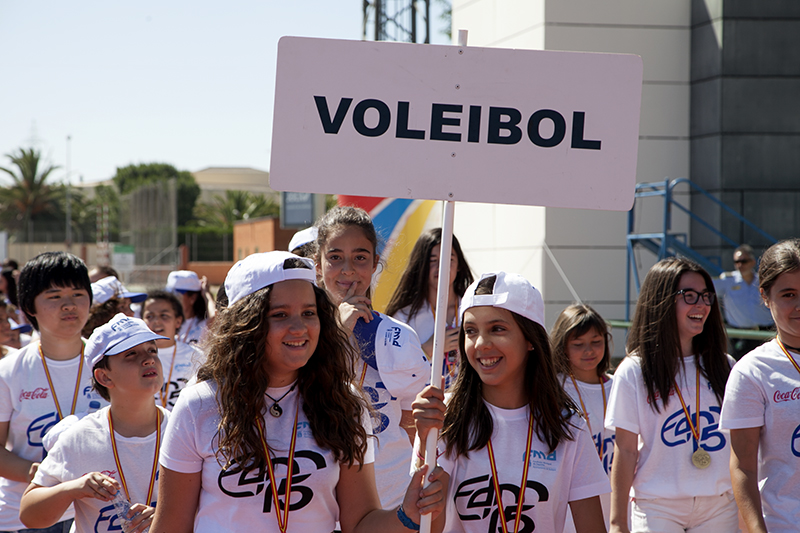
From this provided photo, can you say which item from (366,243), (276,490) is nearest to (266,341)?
(276,490)

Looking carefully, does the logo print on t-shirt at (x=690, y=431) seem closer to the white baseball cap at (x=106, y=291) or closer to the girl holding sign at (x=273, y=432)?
the girl holding sign at (x=273, y=432)

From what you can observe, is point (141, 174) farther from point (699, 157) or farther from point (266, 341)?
point (266, 341)

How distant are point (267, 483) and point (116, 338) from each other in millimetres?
1358

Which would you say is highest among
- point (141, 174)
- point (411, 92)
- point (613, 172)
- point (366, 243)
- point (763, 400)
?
point (141, 174)

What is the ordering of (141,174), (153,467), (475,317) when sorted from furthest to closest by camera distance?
(141,174) → (153,467) → (475,317)

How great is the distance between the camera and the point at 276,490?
7.49ft

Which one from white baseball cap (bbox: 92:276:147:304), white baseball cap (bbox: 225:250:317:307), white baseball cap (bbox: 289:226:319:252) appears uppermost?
white baseball cap (bbox: 289:226:319:252)

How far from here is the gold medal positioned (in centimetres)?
353

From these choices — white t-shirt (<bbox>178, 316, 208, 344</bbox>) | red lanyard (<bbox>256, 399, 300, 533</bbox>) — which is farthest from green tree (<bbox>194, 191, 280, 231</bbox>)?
red lanyard (<bbox>256, 399, 300, 533</bbox>)

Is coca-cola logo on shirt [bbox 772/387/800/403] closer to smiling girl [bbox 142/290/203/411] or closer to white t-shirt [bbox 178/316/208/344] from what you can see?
smiling girl [bbox 142/290/203/411]

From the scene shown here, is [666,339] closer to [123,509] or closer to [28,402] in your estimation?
[123,509]

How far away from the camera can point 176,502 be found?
2.27 meters

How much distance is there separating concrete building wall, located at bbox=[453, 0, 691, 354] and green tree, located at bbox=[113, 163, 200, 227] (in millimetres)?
60189

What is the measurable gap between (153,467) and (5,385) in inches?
39.5
